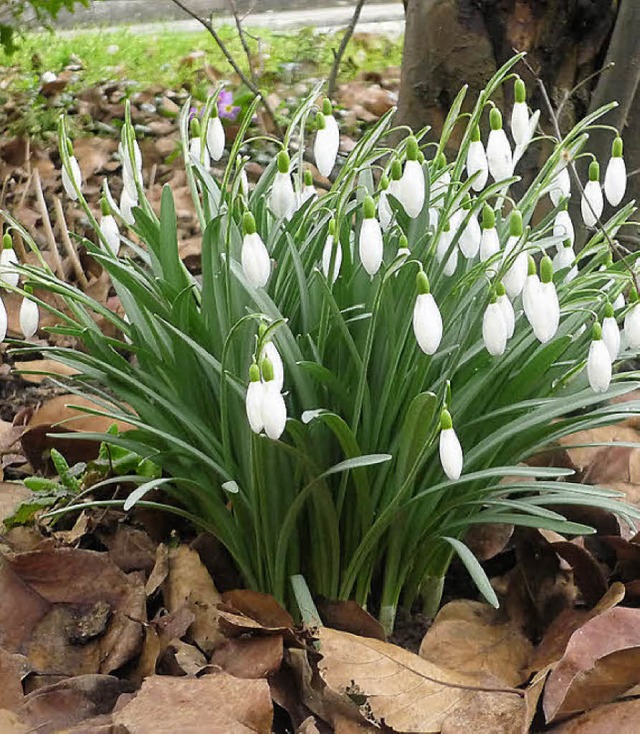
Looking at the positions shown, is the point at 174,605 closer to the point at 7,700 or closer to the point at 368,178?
the point at 7,700

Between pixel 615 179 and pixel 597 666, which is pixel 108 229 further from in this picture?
pixel 597 666

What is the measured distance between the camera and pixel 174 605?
67.4 inches

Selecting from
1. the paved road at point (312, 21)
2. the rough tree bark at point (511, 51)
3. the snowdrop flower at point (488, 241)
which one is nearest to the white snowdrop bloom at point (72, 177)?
the snowdrop flower at point (488, 241)

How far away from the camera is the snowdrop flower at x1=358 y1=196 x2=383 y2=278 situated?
1.44 metres

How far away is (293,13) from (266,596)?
681 cm

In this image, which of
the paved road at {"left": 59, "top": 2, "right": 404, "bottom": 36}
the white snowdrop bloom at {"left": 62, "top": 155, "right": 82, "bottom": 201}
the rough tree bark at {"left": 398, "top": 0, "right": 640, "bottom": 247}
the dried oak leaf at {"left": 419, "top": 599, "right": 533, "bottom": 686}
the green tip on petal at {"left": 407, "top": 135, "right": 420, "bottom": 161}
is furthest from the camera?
the paved road at {"left": 59, "top": 2, "right": 404, "bottom": 36}

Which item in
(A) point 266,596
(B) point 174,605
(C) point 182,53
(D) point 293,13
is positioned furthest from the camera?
(D) point 293,13

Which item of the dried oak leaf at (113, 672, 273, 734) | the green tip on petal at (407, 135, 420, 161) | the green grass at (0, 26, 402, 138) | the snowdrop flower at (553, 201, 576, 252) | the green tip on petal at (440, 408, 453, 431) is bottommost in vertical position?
the dried oak leaf at (113, 672, 273, 734)

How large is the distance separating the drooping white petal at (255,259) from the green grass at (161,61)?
3.14m

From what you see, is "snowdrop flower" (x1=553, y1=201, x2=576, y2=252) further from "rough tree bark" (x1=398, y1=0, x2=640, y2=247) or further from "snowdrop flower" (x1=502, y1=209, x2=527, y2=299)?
"rough tree bark" (x1=398, y1=0, x2=640, y2=247)

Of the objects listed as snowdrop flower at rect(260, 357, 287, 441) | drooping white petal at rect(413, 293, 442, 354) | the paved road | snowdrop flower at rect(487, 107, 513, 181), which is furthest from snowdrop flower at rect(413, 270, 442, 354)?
the paved road

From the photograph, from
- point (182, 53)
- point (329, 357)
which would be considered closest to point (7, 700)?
point (329, 357)

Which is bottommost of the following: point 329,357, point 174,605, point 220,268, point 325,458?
point 174,605

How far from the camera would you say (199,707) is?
1398 millimetres
